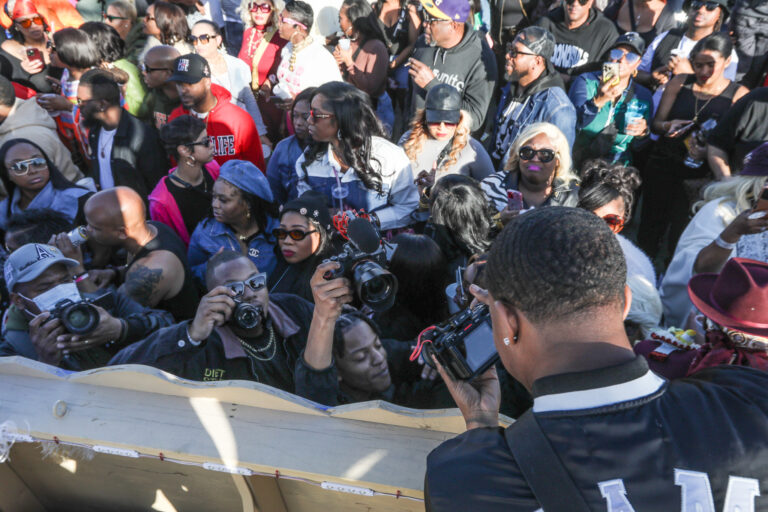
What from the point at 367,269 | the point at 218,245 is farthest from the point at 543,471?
the point at 218,245

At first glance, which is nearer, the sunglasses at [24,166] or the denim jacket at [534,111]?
the sunglasses at [24,166]

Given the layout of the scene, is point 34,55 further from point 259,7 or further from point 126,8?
point 259,7

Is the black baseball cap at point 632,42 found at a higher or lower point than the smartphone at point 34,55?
higher

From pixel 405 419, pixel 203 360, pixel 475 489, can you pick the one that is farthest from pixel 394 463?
pixel 203 360

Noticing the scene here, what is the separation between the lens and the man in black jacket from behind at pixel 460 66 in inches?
177

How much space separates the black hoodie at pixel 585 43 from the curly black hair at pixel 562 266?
417 cm

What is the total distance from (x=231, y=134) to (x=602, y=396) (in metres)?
3.86

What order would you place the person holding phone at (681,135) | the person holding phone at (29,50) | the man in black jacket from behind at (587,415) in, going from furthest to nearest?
1. the person holding phone at (29,50)
2. the person holding phone at (681,135)
3. the man in black jacket from behind at (587,415)

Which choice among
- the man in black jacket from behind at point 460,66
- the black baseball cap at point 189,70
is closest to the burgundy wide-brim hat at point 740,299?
the man in black jacket from behind at point 460,66

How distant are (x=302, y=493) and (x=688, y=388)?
4.07 ft

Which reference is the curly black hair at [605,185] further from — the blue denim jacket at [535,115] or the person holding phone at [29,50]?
the person holding phone at [29,50]

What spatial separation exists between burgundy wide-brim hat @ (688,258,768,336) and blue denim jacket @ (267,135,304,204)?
2988 millimetres

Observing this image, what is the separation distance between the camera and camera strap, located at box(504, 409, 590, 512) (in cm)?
103

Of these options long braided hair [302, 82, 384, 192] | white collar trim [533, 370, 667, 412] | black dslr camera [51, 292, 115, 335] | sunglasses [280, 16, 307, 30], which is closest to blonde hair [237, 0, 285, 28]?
sunglasses [280, 16, 307, 30]
